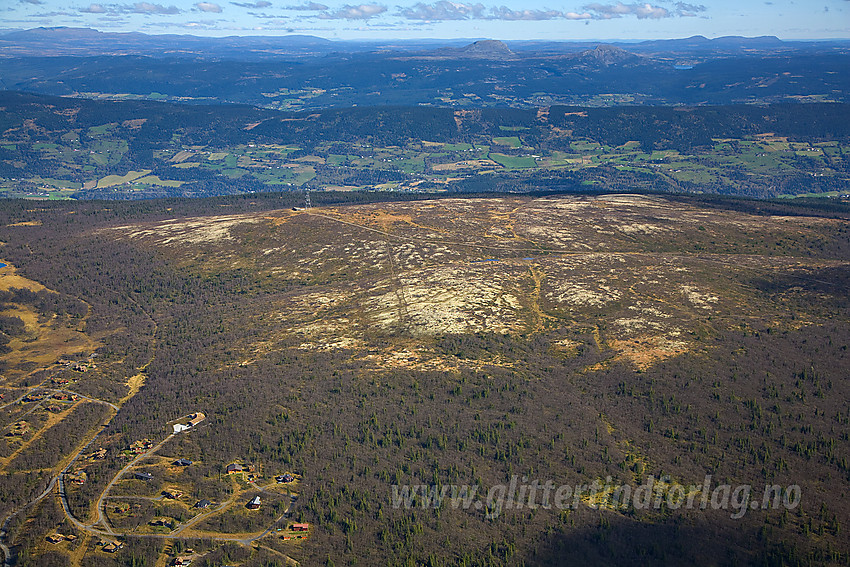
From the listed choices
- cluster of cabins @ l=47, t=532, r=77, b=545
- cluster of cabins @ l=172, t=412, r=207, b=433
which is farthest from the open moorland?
cluster of cabins @ l=172, t=412, r=207, b=433

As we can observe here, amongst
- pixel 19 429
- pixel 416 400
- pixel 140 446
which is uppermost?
pixel 416 400

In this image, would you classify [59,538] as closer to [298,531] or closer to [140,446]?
[140,446]

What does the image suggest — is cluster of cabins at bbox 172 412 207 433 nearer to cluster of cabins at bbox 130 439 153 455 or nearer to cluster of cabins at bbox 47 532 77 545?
cluster of cabins at bbox 130 439 153 455

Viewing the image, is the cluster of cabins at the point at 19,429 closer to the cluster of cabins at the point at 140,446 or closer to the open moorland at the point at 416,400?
the open moorland at the point at 416,400

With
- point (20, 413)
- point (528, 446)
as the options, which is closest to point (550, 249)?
point (528, 446)

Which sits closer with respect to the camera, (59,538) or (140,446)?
(59,538)

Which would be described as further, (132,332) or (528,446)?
(132,332)

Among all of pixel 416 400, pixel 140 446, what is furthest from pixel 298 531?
pixel 416 400

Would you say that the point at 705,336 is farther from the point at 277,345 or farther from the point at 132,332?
the point at 132,332
